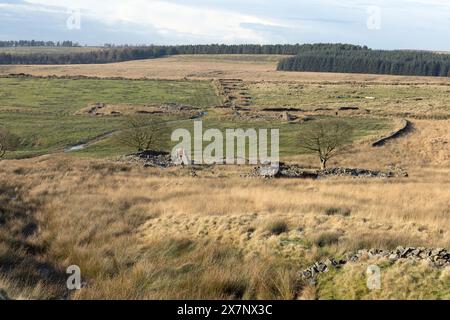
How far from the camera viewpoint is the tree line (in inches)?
7136

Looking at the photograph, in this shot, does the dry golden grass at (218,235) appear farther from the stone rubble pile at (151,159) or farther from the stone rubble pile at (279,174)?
the stone rubble pile at (151,159)

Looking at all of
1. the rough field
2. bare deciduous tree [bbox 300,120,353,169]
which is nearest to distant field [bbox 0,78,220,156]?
the rough field

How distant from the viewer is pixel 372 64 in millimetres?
184500

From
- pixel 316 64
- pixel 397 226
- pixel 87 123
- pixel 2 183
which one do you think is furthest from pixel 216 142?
pixel 316 64

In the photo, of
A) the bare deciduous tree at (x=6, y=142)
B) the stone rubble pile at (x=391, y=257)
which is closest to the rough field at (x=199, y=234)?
the stone rubble pile at (x=391, y=257)

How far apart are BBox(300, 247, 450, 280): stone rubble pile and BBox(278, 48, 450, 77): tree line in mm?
184025

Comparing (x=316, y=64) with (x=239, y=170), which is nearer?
(x=239, y=170)

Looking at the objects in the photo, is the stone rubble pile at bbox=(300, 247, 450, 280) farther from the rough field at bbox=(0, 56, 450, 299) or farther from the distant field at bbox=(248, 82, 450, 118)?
the distant field at bbox=(248, 82, 450, 118)

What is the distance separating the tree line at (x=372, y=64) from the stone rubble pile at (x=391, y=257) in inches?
7245

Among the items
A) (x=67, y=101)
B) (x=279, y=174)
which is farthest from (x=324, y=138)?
(x=67, y=101)

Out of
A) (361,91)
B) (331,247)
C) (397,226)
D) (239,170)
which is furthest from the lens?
(361,91)

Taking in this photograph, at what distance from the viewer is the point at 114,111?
84.1m
